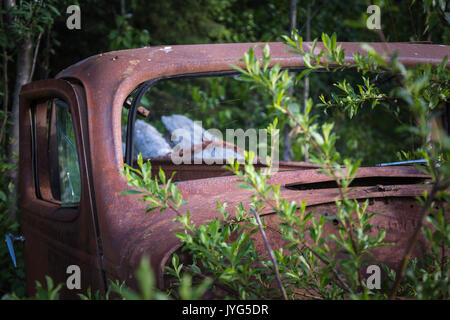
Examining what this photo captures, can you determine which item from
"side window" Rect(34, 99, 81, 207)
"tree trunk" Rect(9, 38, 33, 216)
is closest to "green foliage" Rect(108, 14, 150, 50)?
"tree trunk" Rect(9, 38, 33, 216)

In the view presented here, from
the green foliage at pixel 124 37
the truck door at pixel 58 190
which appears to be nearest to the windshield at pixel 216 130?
the truck door at pixel 58 190

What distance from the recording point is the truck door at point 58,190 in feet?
6.12

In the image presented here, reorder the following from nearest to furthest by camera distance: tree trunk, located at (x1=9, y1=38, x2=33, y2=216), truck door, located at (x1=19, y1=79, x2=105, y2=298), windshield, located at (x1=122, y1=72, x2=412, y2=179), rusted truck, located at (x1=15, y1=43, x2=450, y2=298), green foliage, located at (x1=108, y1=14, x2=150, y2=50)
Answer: rusted truck, located at (x1=15, y1=43, x2=450, y2=298), truck door, located at (x1=19, y1=79, x2=105, y2=298), windshield, located at (x1=122, y1=72, x2=412, y2=179), tree trunk, located at (x1=9, y1=38, x2=33, y2=216), green foliage, located at (x1=108, y1=14, x2=150, y2=50)

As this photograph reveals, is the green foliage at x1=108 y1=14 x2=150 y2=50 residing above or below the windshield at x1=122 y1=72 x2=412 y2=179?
above

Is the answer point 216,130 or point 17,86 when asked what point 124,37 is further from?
point 216,130

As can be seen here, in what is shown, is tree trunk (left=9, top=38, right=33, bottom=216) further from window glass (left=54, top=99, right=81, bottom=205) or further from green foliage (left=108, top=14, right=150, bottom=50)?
window glass (left=54, top=99, right=81, bottom=205)

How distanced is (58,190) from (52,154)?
0.75 feet

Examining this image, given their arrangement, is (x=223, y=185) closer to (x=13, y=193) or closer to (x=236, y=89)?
(x=13, y=193)

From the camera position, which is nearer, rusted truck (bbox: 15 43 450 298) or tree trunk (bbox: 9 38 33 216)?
rusted truck (bbox: 15 43 450 298)

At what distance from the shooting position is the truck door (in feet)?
6.12

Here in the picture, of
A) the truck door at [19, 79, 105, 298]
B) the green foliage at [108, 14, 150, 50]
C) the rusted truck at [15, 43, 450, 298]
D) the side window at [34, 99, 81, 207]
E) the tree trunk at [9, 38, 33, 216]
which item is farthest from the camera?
the green foliage at [108, 14, 150, 50]

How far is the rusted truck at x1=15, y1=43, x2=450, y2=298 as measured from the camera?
5.44 feet

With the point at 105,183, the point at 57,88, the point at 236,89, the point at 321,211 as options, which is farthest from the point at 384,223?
the point at 236,89
